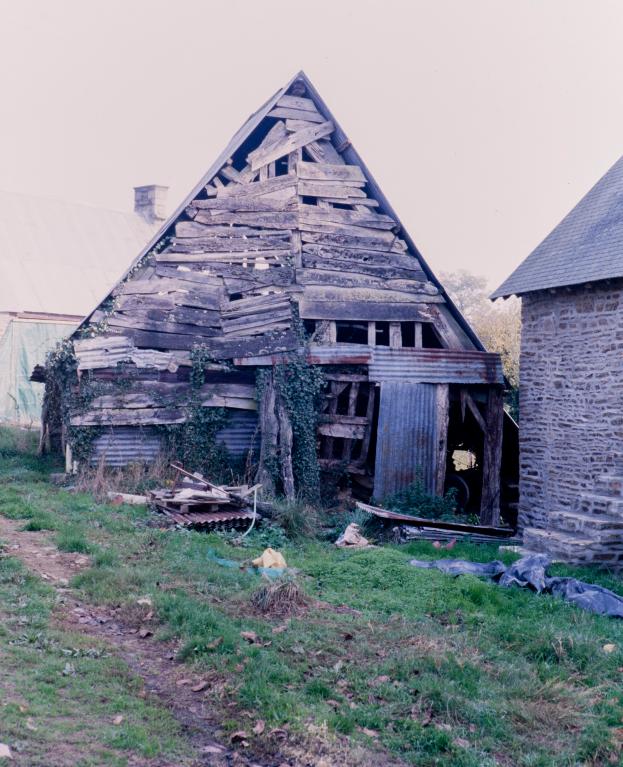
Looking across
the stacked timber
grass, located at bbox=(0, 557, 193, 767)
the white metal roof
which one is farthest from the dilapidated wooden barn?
the white metal roof

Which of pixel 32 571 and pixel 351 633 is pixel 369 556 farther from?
pixel 32 571

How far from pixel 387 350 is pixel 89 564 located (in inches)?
296

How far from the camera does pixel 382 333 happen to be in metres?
17.0

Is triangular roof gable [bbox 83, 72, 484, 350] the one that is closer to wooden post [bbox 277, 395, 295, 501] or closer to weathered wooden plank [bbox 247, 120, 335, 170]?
weathered wooden plank [bbox 247, 120, 335, 170]

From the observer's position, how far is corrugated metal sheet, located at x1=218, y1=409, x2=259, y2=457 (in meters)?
15.3

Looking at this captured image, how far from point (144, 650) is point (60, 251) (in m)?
23.4

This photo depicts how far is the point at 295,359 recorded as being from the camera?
14914mm

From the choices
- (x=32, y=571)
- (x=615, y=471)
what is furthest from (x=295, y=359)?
(x=32, y=571)

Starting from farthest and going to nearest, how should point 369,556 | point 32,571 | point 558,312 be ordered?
point 558,312, point 369,556, point 32,571

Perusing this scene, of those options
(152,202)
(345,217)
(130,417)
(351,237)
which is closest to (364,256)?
(351,237)

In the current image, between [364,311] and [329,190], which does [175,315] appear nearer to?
[364,311]

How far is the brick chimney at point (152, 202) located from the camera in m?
32.5

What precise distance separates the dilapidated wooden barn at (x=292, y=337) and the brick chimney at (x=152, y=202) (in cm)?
1661

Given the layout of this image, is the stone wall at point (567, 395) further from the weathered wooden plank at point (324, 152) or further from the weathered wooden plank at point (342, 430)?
the weathered wooden plank at point (324, 152)
